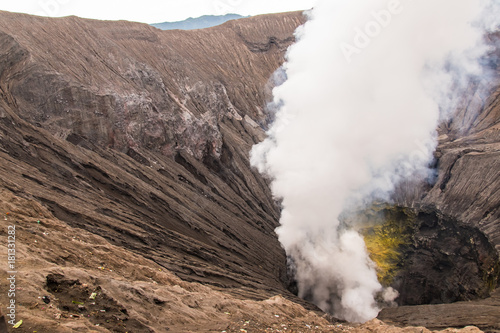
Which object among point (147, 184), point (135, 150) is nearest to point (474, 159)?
point (147, 184)

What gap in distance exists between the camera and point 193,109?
1748 inches

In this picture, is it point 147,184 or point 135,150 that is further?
point 135,150

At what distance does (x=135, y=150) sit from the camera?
112ft

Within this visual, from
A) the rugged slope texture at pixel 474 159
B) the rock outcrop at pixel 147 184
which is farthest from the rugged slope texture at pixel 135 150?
the rugged slope texture at pixel 474 159

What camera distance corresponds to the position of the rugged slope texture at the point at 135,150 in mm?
23438

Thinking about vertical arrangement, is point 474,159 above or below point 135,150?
above

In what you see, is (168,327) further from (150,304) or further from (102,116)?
(102,116)

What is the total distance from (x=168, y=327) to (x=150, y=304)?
1207 mm

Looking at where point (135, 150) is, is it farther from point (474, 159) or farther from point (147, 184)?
point (474, 159)

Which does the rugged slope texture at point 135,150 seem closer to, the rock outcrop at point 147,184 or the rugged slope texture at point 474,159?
the rock outcrop at point 147,184

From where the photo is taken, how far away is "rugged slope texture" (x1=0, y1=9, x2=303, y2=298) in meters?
23.4

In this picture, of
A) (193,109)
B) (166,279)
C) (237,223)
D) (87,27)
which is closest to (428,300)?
(237,223)

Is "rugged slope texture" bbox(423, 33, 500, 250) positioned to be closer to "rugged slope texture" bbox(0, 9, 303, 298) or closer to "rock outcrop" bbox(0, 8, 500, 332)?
"rock outcrop" bbox(0, 8, 500, 332)

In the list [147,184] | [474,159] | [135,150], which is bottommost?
[147,184]
